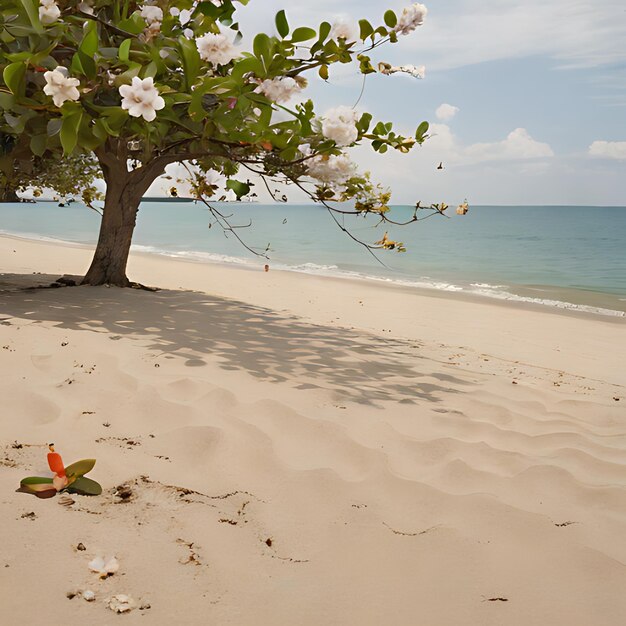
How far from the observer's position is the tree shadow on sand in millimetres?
4062

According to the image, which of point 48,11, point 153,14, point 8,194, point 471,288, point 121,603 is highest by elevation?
point 153,14

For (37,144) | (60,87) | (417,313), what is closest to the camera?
(60,87)

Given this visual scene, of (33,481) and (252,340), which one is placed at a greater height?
(252,340)

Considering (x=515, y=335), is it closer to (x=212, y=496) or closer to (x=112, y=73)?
(x=112, y=73)

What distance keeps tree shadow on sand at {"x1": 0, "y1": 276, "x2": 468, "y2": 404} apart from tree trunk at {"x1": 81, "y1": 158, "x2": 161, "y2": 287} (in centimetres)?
65

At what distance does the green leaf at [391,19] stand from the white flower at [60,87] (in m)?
2.27

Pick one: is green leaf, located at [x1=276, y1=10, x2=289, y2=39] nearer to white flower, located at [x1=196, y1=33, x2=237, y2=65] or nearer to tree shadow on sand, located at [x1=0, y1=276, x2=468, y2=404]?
white flower, located at [x1=196, y1=33, x2=237, y2=65]

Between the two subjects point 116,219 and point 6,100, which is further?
point 116,219

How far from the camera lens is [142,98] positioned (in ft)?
9.99

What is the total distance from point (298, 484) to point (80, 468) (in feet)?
2.72

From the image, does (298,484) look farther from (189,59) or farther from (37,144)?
(37,144)

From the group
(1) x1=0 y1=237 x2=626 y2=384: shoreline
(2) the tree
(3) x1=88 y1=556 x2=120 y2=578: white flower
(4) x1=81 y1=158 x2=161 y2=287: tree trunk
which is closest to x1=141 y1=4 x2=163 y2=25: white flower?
(2) the tree

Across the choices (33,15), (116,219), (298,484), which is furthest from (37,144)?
(116,219)

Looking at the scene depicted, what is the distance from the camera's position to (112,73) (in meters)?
3.77
